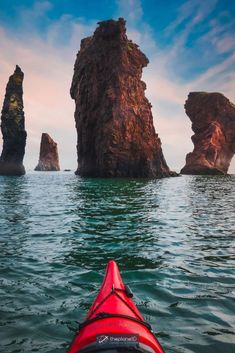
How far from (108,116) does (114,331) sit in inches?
2289

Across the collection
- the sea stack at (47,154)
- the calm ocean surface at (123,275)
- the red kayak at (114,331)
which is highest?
the sea stack at (47,154)

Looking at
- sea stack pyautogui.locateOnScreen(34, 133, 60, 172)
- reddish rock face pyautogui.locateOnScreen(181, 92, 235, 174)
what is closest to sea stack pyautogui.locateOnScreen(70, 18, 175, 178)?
reddish rock face pyautogui.locateOnScreen(181, 92, 235, 174)

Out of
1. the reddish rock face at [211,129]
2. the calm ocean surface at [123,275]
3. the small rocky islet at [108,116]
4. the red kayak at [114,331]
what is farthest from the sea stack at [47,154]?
the red kayak at [114,331]

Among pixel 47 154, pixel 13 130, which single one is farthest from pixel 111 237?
pixel 47 154

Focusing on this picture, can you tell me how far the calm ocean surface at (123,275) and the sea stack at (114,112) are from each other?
42.1 meters

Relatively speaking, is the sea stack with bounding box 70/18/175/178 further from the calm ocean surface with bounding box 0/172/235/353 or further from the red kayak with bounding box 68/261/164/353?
the red kayak with bounding box 68/261/164/353

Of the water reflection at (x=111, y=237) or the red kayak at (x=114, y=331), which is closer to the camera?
the red kayak at (x=114, y=331)

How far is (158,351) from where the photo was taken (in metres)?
3.28

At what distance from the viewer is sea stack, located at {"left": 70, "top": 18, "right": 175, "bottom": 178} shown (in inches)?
2247

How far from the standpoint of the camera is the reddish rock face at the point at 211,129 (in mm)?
92500

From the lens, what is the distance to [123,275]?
746 cm

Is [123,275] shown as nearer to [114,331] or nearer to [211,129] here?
[114,331]

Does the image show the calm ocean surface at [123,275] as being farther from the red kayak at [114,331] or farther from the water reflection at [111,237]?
the red kayak at [114,331]

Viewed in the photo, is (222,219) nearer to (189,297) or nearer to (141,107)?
(189,297)
